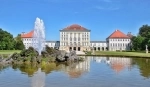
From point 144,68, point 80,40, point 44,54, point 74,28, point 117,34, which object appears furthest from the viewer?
point 117,34

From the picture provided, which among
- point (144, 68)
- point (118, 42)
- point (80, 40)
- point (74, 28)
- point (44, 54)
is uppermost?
point (74, 28)

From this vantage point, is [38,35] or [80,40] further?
[80,40]

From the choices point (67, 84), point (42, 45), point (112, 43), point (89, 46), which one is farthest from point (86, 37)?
point (67, 84)

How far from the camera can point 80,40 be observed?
12525cm

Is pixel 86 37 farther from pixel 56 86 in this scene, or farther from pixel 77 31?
pixel 56 86

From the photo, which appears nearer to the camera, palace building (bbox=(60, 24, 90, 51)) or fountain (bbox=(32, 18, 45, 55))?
fountain (bbox=(32, 18, 45, 55))

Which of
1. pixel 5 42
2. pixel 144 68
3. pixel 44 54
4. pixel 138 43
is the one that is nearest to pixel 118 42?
pixel 138 43

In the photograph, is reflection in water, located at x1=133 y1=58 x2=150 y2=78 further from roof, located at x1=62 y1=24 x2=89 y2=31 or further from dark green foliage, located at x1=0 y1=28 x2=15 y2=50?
roof, located at x1=62 y1=24 x2=89 y2=31

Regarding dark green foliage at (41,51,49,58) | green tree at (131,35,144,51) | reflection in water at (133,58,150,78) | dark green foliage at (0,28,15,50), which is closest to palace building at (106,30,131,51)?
green tree at (131,35,144,51)

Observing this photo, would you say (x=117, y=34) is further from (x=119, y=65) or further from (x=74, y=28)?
(x=119, y=65)

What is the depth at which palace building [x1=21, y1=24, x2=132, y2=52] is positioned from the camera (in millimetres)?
123306

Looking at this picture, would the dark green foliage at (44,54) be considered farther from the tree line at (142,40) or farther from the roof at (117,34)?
the roof at (117,34)

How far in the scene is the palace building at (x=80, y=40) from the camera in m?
123

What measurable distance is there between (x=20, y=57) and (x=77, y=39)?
96.5m
